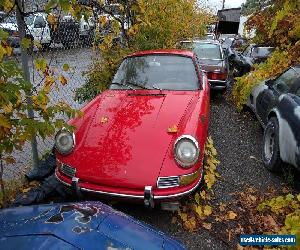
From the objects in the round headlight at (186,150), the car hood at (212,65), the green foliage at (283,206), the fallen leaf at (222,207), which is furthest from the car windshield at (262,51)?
the round headlight at (186,150)

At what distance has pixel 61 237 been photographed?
2.04 meters

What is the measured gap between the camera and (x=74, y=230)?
83.9 inches

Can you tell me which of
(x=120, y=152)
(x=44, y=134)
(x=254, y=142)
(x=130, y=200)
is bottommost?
(x=254, y=142)

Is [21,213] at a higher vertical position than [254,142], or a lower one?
higher

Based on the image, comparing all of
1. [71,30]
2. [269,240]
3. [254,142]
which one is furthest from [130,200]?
[71,30]

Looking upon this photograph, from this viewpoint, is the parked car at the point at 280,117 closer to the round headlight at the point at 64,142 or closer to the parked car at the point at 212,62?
the parked car at the point at 212,62

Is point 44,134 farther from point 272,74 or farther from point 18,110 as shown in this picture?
point 272,74

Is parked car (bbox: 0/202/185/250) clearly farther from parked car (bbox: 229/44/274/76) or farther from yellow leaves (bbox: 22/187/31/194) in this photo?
parked car (bbox: 229/44/274/76)

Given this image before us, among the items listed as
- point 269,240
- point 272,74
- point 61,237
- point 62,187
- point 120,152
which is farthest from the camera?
point 272,74

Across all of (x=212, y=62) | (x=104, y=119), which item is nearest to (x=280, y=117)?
(x=104, y=119)

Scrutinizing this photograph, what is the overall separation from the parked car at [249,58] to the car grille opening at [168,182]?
300 inches

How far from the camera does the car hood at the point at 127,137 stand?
136 inches

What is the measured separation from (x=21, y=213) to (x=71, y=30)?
518 cm

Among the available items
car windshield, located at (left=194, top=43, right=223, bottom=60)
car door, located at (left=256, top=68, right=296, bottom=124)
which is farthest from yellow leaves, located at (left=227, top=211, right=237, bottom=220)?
car windshield, located at (left=194, top=43, right=223, bottom=60)
